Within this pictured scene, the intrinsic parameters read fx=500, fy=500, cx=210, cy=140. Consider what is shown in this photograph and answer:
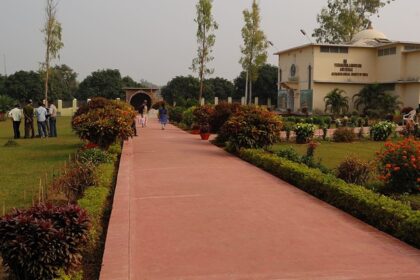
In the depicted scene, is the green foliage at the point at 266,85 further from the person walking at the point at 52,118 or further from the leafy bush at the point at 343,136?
the person walking at the point at 52,118

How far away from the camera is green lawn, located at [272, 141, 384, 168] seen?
12.8 metres

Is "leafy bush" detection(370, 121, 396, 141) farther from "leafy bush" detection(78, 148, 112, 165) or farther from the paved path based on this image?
"leafy bush" detection(78, 148, 112, 165)

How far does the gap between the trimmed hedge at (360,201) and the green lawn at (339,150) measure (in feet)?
11.4

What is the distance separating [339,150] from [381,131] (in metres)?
4.39

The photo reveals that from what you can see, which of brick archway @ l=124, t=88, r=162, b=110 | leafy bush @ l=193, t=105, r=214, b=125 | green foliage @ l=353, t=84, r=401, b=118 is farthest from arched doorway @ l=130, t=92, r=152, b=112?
leafy bush @ l=193, t=105, r=214, b=125

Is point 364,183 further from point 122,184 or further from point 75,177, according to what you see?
point 75,177

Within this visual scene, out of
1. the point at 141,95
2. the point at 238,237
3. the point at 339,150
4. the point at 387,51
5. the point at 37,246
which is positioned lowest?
the point at 238,237

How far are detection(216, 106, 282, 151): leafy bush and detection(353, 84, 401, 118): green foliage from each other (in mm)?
20258

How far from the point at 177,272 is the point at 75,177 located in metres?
3.99

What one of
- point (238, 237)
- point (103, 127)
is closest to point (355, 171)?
point (238, 237)

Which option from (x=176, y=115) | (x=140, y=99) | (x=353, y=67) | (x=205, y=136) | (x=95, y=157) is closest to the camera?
(x=95, y=157)

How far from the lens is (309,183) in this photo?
780 centimetres

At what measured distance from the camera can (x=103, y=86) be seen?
2331 inches

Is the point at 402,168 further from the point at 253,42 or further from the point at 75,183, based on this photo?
the point at 253,42
